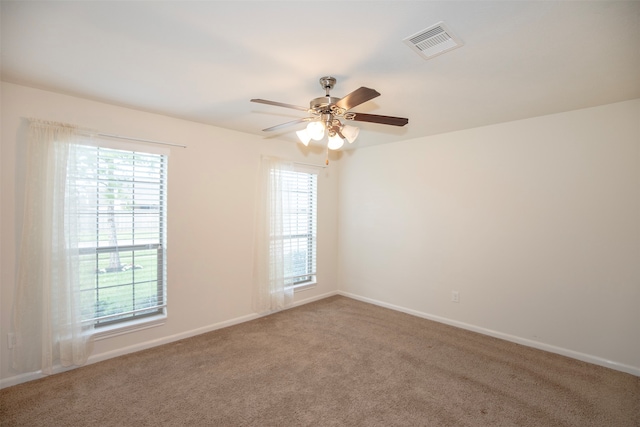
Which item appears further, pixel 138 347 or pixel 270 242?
pixel 270 242

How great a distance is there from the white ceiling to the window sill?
2.17 m

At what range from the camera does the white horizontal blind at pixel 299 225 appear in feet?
13.7

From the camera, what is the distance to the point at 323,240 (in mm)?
4824

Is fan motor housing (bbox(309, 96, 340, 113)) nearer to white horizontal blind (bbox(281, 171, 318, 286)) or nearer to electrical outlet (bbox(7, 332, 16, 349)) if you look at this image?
white horizontal blind (bbox(281, 171, 318, 286))

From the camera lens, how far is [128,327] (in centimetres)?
292

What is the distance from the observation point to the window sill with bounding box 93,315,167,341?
9.09 feet

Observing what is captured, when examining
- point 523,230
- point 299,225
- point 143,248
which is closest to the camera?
point 143,248

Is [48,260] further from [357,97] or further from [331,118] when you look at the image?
[357,97]

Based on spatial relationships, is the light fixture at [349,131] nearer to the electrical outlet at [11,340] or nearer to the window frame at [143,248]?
the window frame at [143,248]

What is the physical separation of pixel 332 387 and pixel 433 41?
2.61 metres

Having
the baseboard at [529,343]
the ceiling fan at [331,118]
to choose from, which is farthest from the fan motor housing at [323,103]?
the baseboard at [529,343]

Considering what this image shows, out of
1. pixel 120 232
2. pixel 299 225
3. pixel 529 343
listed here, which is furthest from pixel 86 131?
pixel 529 343

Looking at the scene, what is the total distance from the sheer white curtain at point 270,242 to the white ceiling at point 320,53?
4.05 feet

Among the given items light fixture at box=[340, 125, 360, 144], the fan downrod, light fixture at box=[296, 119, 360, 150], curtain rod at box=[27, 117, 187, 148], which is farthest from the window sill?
the fan downrod
